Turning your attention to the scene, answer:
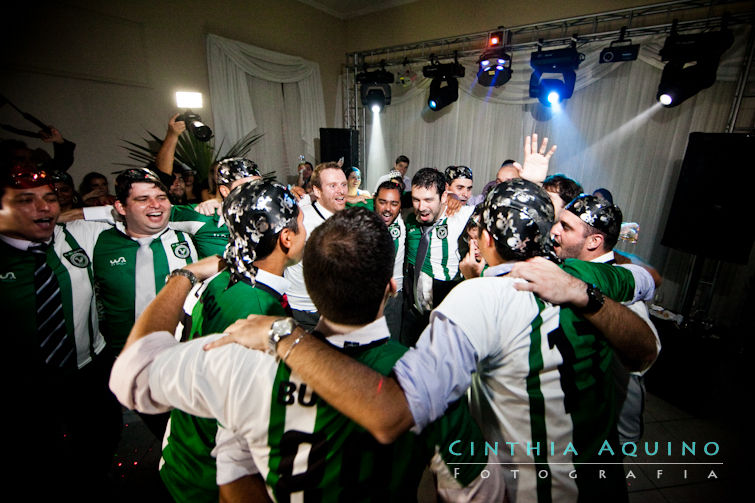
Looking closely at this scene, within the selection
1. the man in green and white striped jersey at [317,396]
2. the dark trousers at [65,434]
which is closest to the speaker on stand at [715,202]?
the man in green and white striped jersey at [317,396]

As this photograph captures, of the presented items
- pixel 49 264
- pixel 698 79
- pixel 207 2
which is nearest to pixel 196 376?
pixel 49 264

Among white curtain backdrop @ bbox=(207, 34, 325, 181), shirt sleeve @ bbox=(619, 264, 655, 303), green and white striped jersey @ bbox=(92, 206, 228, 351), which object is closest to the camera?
shirt sleeve @ bbox=(619, 264, 655, 303)

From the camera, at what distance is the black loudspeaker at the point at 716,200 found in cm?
345

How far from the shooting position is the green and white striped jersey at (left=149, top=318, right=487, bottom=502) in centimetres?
84

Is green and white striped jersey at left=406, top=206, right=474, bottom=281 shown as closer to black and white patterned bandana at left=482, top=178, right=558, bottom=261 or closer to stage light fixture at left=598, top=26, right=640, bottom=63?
black and white patterned bandana at left=482, top=178, right=558, bottom=261

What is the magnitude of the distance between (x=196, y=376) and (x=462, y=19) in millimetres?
Answer: 7893

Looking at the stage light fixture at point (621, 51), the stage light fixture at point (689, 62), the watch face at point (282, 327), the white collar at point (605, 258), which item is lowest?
the white collar at point (605, 258)

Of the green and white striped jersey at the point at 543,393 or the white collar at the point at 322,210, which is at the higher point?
the white collar at the point at 322,210

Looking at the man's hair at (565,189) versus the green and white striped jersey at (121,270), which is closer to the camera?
the green and white striped jersey at (121,270)

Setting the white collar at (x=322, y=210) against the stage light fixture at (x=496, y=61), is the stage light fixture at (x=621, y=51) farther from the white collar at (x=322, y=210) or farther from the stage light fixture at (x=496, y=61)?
the white collar at (x=322, y=210)

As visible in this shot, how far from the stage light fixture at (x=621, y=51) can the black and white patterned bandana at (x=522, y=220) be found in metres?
5.17

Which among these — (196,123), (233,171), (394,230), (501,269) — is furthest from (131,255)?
(196,123)

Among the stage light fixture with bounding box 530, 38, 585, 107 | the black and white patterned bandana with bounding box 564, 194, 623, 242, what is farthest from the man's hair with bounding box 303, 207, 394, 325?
the stage light fixture with bounding box 530, 38, 585, 107

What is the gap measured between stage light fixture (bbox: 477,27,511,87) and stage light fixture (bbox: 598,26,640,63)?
4.66 feet
